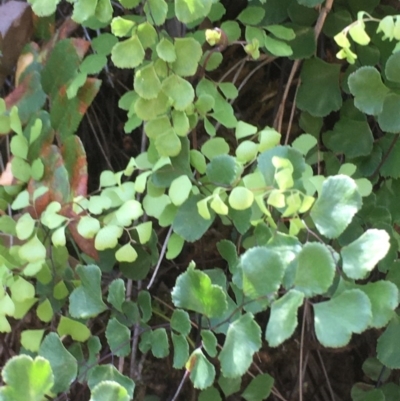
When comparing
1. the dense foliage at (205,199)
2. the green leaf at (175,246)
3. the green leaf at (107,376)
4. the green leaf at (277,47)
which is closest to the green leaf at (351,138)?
the dense foliage at (205,199)

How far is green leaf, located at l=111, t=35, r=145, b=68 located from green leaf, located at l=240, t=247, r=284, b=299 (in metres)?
0.21

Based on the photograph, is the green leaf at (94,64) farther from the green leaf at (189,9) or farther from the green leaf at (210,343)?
the green leaf at (210,343)

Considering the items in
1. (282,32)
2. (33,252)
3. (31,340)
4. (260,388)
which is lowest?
(260,388)

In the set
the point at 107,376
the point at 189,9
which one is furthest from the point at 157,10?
the point at 107,376

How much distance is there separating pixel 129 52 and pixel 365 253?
27 centimetres

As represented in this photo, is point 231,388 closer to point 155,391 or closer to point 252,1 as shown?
point 155,391

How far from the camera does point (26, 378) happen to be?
1.15ft

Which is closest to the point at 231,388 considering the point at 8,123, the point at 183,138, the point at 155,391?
the point at 155,391

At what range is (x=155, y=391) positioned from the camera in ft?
2.12

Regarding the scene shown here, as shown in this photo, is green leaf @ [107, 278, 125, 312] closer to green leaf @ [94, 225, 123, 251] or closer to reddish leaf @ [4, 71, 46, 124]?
green leaf @ [94, 225, 123, 251]

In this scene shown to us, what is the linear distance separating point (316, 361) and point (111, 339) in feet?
1.07

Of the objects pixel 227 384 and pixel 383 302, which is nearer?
pixel 383 302

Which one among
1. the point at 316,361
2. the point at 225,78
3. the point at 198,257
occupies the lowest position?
the point at 316,361

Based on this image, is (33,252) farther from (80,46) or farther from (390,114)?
(390,114)
